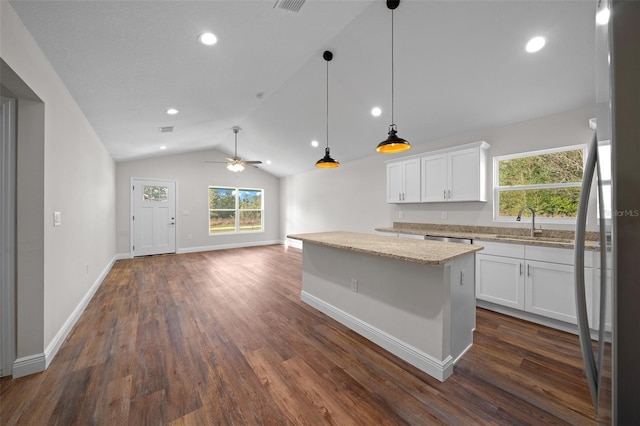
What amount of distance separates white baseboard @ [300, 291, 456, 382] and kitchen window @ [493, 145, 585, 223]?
2.57 meters

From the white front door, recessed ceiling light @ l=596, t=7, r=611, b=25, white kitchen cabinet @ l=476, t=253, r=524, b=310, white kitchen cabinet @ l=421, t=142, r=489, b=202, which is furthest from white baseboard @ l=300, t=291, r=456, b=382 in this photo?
the white front door

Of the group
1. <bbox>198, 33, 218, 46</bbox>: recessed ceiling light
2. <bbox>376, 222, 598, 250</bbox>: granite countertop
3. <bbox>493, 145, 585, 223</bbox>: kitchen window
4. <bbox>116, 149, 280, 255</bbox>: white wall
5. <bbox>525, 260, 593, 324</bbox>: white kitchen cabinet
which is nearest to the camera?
<bbox>198, 33, 218, 46</bbox>: recessed ceiling light

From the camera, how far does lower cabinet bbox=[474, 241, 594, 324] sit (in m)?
2.52

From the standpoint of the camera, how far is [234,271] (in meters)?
4.99

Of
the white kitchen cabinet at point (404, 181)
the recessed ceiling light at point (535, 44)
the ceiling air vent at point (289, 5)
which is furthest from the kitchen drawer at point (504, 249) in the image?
the ceiling air vent at point (289, 5)

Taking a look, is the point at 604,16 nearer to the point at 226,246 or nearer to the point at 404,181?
the point at 404,181

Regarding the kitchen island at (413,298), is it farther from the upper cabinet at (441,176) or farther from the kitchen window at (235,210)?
the kitchen window at (235,210)

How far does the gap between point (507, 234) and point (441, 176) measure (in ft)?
3.91

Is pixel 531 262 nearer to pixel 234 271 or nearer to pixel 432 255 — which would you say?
pixel 432 255

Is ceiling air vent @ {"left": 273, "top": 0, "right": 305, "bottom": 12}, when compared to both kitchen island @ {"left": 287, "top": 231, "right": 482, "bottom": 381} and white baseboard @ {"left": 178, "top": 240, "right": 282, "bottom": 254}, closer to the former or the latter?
kitchen island @ {"left": 287, "top": 231, "right": 482, "bottom": 381}

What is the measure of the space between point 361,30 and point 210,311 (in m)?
3.61

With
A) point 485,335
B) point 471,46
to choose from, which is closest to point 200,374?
point 485,335

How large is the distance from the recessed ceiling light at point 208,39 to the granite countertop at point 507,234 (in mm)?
3416

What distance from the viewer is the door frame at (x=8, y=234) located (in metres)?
1.82
